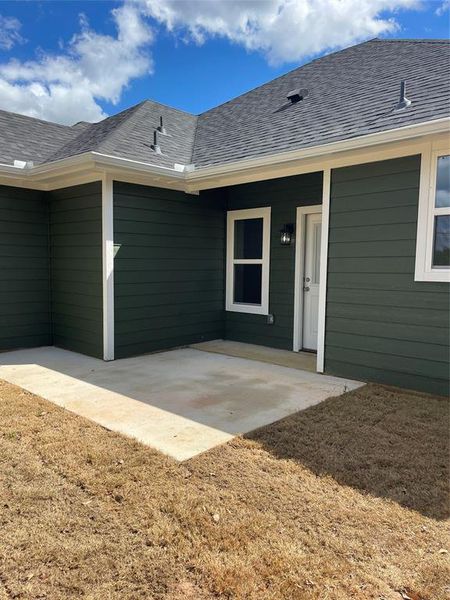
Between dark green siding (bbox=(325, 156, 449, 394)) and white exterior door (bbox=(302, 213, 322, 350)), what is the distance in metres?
1.36

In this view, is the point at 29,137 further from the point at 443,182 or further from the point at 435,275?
the point at 435,275

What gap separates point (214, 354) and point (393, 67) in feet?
16.0

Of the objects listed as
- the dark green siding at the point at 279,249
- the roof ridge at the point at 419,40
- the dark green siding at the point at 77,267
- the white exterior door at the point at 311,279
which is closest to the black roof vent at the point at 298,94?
the dark green siding at the point at 279,249

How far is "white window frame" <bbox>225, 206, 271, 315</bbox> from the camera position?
22.6ft

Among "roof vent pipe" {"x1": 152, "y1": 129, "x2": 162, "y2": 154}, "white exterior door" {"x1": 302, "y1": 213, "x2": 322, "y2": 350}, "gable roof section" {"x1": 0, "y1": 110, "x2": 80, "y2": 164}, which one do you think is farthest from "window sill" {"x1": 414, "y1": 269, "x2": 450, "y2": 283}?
"gable roof section" {"x1": 0, "y1": 110, "x2": 80, "y2": 164}

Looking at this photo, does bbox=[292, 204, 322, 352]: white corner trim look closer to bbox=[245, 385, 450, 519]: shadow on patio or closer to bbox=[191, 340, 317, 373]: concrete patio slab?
bbox=[191, 340, 317, 373]: concrete patio slab

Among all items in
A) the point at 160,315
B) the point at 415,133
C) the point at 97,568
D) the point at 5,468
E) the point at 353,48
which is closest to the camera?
the point at 97,568

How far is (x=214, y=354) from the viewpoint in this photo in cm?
630

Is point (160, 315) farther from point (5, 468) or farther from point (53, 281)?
point (5, 468)

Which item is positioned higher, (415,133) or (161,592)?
(415,133)

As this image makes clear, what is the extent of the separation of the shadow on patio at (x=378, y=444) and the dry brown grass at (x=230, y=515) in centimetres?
1

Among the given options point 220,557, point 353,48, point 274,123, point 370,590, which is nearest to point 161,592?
point 220,557

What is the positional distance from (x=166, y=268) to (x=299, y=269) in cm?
201

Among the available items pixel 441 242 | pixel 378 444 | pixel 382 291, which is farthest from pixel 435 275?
pixel 378 444
